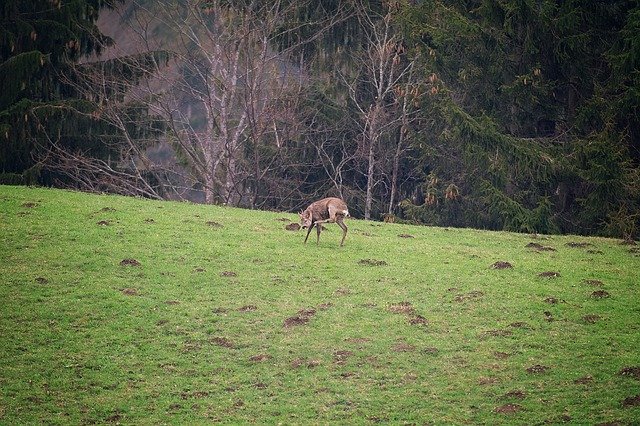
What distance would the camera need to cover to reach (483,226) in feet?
134

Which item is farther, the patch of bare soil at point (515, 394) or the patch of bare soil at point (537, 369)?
the patch of bare soil at point (537, 369)

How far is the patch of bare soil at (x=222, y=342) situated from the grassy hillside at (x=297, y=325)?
40mm

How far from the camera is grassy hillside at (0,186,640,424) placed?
14.5m

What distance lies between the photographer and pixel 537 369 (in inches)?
616

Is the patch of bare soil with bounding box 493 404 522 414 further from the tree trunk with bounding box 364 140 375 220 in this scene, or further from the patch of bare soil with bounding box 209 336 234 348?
the tree trunk with bounding box 364 140 375 220

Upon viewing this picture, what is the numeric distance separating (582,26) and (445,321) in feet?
79.2

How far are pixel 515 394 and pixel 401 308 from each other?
4.68 metres

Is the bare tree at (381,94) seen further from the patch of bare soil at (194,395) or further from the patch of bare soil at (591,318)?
the patch of bare soil at (194,395)

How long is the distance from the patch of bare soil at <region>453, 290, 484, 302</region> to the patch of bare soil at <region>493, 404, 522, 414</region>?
5471 mm

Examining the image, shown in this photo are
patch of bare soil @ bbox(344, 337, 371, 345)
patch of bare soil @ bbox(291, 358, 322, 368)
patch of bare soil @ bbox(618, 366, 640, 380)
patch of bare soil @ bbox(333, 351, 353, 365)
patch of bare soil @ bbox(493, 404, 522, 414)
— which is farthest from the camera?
patch of bare soil @ bbox(344, 337, 371, 345)

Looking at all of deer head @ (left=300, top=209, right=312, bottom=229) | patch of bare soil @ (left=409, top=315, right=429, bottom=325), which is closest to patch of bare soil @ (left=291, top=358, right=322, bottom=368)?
patch of bare soil @ (left=409, top=315, right=429, bottom=325)

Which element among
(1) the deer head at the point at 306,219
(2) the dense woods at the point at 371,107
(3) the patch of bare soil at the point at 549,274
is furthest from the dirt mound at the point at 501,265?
(2) the dense woods at the point at 371,107

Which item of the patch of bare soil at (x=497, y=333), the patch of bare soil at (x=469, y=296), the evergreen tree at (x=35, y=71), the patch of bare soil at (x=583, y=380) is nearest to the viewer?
the patch of bare soil at (x=583, y=380)

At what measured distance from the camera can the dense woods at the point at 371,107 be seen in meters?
36.4
